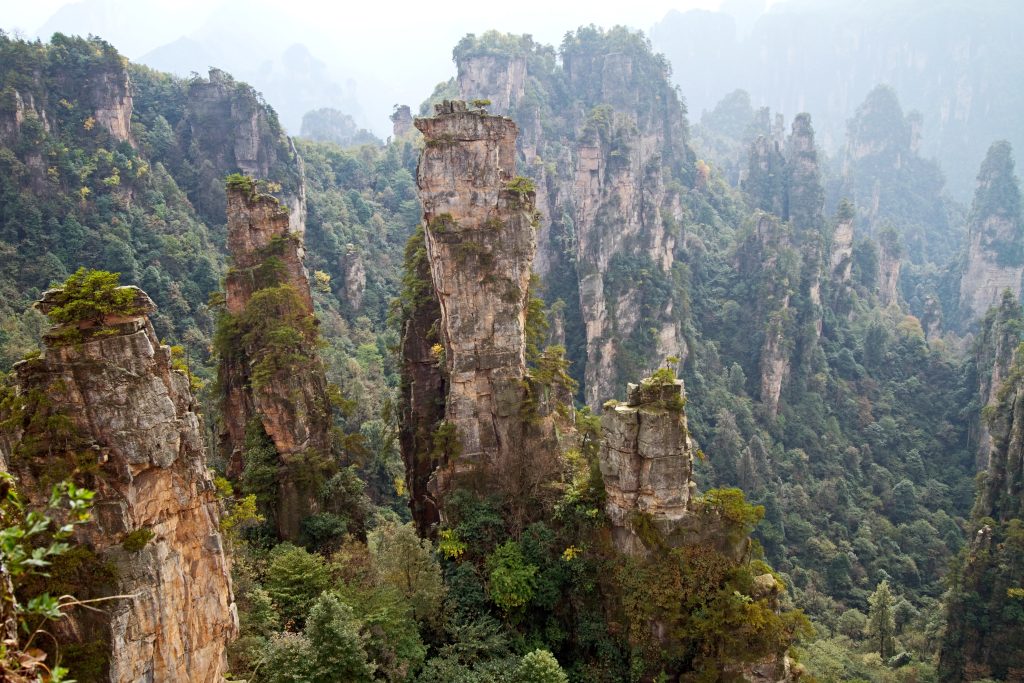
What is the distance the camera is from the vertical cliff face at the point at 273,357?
69.7ft

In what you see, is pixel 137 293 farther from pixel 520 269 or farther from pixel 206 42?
pixel 206 42

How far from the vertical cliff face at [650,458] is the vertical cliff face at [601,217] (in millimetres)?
35554

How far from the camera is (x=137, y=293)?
33.7 ft

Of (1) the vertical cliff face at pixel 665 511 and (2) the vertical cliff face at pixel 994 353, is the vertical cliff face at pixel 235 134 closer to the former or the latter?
(1) the vertical cliff face at pixel 665 511

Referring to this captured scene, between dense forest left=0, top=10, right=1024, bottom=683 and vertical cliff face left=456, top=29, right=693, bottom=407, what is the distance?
0.37 meters

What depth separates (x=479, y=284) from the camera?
20875 millimetres

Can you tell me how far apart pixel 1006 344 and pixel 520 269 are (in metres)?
44.1

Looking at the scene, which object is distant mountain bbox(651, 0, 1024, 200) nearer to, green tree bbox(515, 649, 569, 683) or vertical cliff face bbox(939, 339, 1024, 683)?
vertical cliff face bbox(939, 339, 1024, 683)

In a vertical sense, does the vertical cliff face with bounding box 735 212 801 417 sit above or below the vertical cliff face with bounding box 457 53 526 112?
below

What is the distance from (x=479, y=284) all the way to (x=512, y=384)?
10.7 ft

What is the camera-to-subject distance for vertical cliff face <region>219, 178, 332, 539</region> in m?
21.2

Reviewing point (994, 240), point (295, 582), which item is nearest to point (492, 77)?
point (994, 240)

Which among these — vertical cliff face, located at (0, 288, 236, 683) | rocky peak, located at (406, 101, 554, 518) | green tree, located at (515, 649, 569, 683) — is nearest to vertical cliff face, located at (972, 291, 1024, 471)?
rocky peak, located at (406, 101, 554, 518)

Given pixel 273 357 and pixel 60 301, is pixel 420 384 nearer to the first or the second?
pixel 273 357
